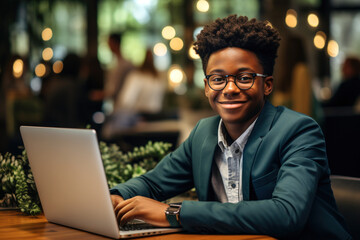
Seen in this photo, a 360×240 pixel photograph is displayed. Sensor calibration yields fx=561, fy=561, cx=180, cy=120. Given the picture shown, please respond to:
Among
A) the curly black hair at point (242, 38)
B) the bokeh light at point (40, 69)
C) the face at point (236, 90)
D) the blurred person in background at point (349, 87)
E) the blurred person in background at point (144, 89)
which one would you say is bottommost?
the blurred person in background at point (349, 87)

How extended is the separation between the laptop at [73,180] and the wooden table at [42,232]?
3 cm

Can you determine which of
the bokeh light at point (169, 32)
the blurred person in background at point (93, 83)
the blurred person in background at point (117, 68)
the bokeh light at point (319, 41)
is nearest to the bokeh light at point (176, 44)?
the bokeh light at point (169, 32)

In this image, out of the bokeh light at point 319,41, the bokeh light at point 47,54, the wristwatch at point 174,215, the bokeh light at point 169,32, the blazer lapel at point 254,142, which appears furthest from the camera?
the bokeh light at point 169,32

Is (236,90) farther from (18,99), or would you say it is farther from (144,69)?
(18,99)

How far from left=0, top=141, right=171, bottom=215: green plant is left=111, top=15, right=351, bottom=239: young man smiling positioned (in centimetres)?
33

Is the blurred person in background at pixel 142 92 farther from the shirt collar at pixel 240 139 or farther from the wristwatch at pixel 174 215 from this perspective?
the wristwatch at pixel 174 215

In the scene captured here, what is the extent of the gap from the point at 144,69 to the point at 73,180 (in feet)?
19.2

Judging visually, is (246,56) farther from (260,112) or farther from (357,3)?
(357,3)

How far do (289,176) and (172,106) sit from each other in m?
9.55

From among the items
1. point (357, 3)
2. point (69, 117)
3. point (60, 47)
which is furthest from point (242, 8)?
point (69, 117)

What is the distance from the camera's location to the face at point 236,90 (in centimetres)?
181

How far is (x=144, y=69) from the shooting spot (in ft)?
24.3

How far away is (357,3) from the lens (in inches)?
526

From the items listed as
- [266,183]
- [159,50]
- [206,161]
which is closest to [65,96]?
[206,161]
